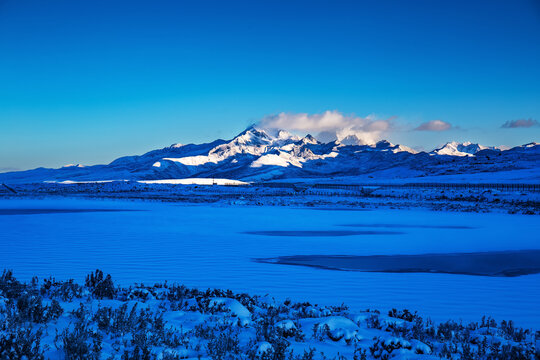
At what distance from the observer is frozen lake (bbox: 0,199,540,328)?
28.6 feet

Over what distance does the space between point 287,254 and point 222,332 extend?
27.4 feet

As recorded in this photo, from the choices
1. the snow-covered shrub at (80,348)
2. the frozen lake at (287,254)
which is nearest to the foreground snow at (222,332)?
the snow-covered shrub at (80,348)

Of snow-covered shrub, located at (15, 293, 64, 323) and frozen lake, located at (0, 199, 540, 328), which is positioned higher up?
snow-covered shrub, located at (15, 293, 64, 323)

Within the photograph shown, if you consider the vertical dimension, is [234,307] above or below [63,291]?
below

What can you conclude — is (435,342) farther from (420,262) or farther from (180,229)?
(180,229)

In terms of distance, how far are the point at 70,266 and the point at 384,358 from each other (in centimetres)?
885

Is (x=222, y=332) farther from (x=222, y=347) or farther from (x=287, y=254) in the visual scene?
(x=287, y=254)

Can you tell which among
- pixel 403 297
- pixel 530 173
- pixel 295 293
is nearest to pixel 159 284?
pixel 295 293

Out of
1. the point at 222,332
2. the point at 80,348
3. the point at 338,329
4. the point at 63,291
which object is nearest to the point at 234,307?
the point at 222,332

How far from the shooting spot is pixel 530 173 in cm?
9812

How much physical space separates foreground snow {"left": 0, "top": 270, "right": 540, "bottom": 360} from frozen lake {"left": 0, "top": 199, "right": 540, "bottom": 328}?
1532 millimetres

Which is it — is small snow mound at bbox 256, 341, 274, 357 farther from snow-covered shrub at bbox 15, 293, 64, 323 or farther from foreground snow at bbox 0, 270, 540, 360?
snow-covered shrub at bbox 15, 293, 64, 323

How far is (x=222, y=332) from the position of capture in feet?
19.2

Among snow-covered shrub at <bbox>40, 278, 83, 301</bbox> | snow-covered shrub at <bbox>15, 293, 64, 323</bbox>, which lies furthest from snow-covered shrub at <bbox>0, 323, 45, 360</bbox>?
snow-covered shrub at <bbox>40, 278, 83, 301</bbox>
